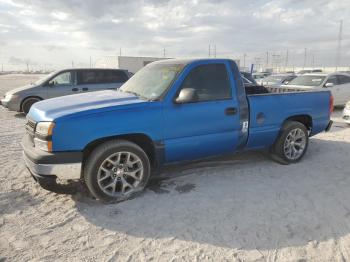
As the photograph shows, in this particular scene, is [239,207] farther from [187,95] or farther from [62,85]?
[62,85]

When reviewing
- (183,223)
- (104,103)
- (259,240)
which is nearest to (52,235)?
(183,223)

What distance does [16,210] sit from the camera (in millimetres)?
3662

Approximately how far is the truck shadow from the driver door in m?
6.56

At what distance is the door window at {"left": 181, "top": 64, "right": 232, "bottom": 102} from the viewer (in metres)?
4.25

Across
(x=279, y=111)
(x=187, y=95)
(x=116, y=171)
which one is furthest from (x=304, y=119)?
(x=116, y=171)

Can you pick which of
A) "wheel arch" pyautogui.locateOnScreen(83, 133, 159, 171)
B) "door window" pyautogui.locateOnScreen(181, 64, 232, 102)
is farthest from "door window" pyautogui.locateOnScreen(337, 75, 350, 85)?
"wheel arch" pyautogui.locateOnScreen(83, 133, 159, 171)

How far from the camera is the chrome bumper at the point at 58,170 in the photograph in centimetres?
350

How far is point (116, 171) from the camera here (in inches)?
152

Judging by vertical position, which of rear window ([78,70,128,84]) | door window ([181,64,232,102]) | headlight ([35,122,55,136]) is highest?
rear window ([78,70,128,84])

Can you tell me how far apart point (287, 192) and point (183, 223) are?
1665mm

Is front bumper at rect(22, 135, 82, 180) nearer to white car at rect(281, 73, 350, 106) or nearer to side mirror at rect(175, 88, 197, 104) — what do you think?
side mirror at rect(175, 88, 197, 104)

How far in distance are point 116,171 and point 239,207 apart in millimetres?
1599

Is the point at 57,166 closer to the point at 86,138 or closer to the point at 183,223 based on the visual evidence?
the point at 86,138

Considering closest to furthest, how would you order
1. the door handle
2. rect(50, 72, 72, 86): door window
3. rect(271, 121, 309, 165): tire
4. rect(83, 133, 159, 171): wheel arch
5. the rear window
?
rect(83, 133, 159, 171): wheel arch, the door handle, rect(271, 121, 309, 165): tire, rect(50, 72, 72, 86): door window, the rear window
